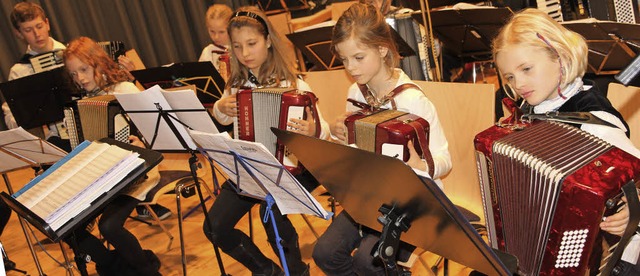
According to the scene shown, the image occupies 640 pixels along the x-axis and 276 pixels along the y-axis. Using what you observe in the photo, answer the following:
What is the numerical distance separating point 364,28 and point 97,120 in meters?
1.69

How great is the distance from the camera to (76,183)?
210 cm

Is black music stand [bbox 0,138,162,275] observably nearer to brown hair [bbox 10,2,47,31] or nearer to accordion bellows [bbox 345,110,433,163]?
accordion bellows [bbox 345,110,433,163]

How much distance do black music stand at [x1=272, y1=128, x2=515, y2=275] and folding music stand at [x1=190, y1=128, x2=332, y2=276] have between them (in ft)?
0.65

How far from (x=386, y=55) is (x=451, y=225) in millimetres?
1204

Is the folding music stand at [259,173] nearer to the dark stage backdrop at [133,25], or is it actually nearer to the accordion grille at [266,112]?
the accordion grille at [266,112]

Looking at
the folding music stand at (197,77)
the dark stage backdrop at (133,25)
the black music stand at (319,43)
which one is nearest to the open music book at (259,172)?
the folding music stand at (197,77)

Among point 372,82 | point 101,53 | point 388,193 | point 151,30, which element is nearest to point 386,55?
point 372,82

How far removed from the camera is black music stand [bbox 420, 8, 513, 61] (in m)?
3.38

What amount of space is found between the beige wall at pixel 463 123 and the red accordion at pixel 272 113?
55cm

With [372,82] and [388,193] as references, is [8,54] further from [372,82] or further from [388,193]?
[388,193]

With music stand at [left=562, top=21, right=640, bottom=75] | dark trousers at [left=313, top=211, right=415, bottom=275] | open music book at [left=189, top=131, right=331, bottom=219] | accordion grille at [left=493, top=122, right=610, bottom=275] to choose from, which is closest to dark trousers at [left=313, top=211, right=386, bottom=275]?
dark trousers at [left=313, top=211, right=415, bottom=275]

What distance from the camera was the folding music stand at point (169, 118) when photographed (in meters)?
2.61

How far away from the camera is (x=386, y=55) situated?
238 cm

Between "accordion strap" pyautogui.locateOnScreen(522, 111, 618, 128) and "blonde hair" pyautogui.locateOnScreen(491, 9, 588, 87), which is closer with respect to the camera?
"accordion strap" pyautogui.locateOnScreen(522, 111, 618, 128)
